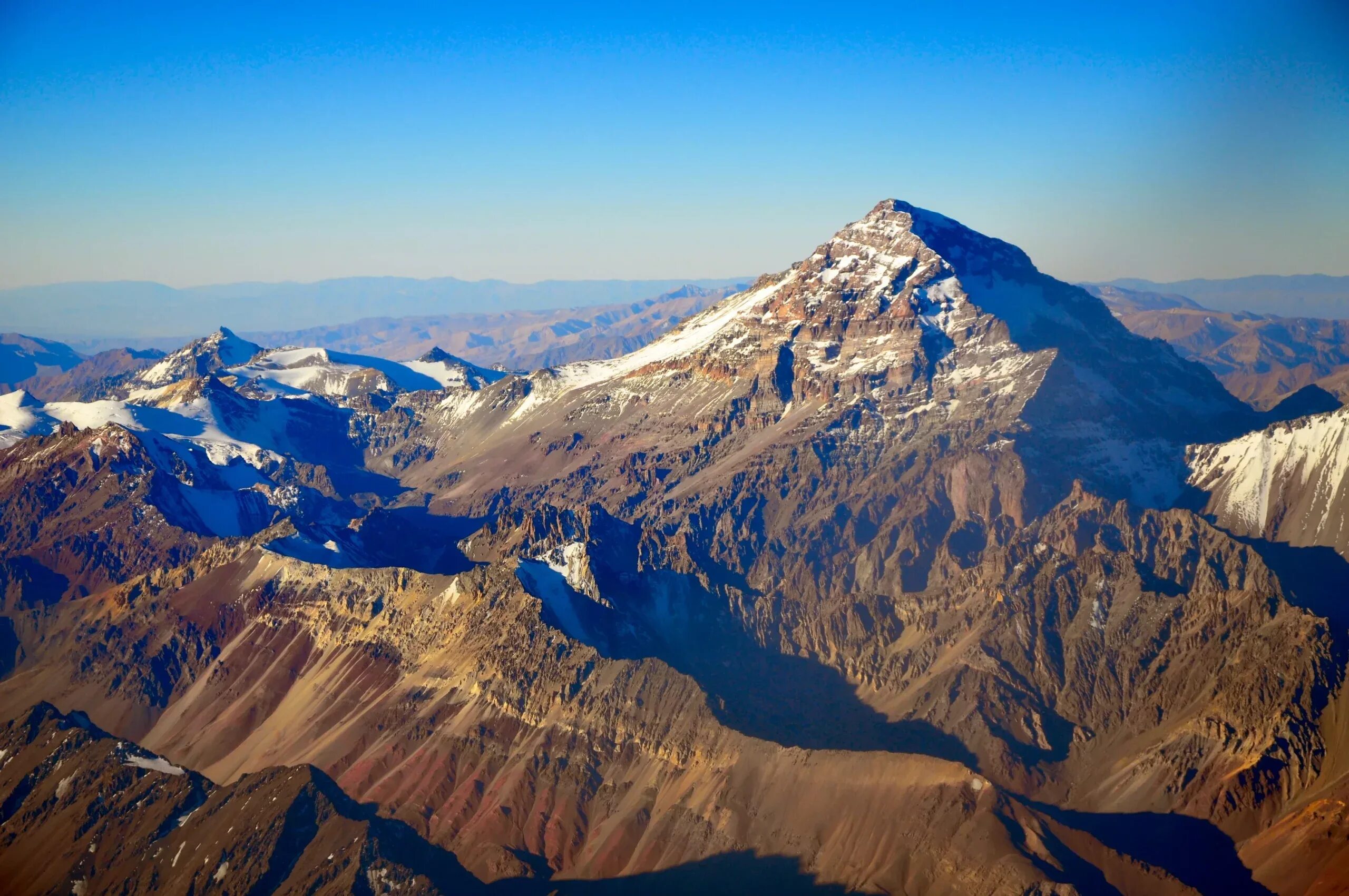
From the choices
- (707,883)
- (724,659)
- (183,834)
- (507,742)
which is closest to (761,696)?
(724,659)

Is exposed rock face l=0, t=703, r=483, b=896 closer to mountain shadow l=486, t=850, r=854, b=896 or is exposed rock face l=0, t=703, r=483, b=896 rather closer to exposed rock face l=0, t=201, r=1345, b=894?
mountain shadow l=486, t=850, r=854, b=896

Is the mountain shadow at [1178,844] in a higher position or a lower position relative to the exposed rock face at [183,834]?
lower

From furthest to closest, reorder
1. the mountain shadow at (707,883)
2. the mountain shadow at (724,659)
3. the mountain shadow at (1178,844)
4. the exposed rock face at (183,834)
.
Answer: the mountain shadow at (724,659), the mountain shadow at (707,883), the mountain shadow at (1178,844), the exposed rock face at (183,834)

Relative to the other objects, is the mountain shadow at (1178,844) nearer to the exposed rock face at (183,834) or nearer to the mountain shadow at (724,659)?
the mountain shadow at (724,659)

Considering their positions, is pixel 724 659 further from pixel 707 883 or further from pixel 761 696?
pixel 707 883

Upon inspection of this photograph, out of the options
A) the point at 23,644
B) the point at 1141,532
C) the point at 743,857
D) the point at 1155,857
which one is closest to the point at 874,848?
→ the point at 743,857

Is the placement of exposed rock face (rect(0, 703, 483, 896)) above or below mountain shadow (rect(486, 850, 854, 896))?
above

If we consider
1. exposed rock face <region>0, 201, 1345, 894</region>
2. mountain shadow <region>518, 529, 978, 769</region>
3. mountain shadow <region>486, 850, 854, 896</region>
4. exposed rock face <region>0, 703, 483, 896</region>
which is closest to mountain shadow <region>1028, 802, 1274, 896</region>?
exposed rock face <region>0, 201, 1345, 894</region>

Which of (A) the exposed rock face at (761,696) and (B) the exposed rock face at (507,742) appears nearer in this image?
(B) the exposed rock face at (507,742)

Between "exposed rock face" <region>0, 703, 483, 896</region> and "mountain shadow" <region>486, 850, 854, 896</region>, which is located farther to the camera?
"mountain shadow" <region>486, 850, 854, 896</region>

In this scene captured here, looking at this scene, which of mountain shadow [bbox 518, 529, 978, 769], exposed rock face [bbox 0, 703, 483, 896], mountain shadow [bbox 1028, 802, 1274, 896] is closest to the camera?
exposed rock face [bbox 0, 703, 483, 896]

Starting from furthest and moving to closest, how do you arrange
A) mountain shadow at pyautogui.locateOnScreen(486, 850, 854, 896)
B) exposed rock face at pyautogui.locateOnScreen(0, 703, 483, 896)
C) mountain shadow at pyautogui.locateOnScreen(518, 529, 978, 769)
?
mountain shadow at pyautogui.locateOnScreen(518, 529, 978, 769)
mountain shadow at pyautogui.locateOnScreen(486, 850, 854, 896)
exposed rock face at pyautogui.locateOnScreen(0, 703, 483, 896)

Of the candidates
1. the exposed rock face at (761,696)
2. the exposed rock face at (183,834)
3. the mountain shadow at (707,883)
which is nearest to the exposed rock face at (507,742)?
the exposed rock face at (761,696)
